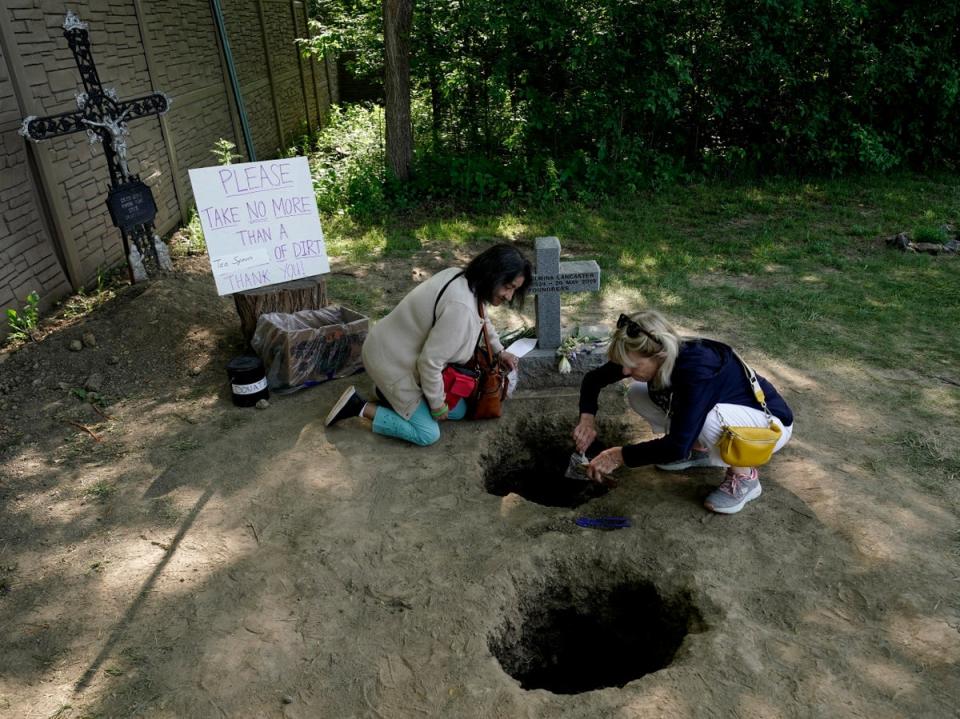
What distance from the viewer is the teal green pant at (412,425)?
13.8 ft

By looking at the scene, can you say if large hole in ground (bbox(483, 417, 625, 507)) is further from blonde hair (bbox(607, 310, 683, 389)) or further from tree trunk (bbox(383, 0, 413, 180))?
tree trunk (bbox(383, 0, 413, 180))

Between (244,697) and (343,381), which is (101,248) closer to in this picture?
(343,381)

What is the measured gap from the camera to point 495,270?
147 inches

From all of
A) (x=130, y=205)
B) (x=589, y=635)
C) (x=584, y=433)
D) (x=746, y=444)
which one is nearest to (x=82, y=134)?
(x=130, y=205)

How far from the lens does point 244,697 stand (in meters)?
2.70

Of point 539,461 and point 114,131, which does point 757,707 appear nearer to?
point 539,461

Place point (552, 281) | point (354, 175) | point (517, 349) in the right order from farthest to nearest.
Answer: point (354, 175) < point (517, 349) < point (552, 281)

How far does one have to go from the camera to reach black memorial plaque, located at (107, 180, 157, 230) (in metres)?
5.48

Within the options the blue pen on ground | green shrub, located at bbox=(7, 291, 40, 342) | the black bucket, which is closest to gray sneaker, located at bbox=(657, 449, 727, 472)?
the blue pen on ground

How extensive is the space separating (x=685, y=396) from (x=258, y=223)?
3.28m

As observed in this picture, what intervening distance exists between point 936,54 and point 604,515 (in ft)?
28.3

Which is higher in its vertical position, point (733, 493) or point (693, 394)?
point (693, 394)

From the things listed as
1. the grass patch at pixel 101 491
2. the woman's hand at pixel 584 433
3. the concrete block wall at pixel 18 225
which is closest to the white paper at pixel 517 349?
the woman's hand at pixel 584 433

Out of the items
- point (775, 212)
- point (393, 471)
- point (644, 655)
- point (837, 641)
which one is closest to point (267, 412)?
point (393, 471)
